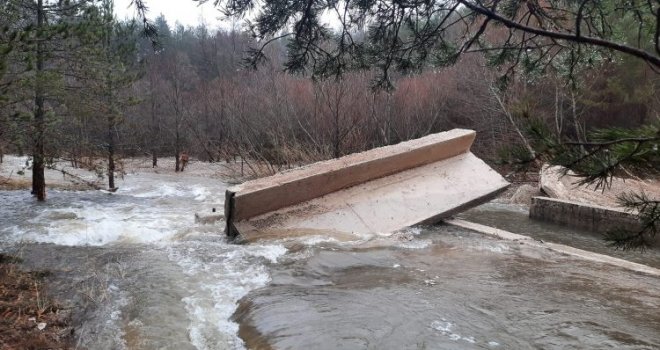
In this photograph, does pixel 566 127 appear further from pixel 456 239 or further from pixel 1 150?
pixel 1 150

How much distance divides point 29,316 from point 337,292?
2638 mm

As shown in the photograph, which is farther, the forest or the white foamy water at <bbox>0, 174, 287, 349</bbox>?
the white foamy water at <bbox>0, 174, 287, 349</bbox>

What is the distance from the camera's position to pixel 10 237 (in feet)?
25.7

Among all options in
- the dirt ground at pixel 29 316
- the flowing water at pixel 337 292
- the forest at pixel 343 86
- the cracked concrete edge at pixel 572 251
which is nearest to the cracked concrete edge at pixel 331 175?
the flowing water at pixel 337 292

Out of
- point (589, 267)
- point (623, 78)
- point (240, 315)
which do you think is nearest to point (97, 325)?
point (240, 315)

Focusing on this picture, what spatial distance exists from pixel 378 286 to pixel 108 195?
11.6m

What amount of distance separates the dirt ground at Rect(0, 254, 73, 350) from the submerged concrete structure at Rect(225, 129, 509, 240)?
97.3 inches

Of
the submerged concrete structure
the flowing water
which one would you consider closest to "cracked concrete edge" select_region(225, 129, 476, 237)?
the submerged concrete structure

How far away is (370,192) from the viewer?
7781mm

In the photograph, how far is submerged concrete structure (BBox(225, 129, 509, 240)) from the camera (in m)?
7.01

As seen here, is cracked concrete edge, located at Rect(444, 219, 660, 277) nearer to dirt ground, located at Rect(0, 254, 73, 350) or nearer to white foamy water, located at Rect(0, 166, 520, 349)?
white foamy water, located at Rect(0, 166, 520, 349)

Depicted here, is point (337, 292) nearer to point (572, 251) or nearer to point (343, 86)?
point (572, 251)

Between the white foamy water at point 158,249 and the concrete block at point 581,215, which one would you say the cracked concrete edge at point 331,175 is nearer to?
the white foamy water at point 158,249

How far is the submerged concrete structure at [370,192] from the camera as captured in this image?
7008 millimetres
